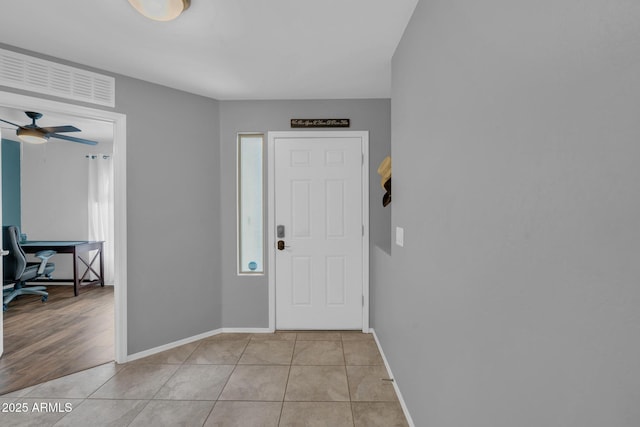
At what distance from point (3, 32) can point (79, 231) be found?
12.8 feet

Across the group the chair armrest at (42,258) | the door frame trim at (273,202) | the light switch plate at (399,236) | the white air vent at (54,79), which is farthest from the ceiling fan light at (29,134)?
the light switch plate at (399,236)

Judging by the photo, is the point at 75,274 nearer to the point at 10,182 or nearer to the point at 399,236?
the point at 10,182

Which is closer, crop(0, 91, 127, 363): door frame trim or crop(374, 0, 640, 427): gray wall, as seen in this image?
crop(374, 0, 640, 427): gray wall

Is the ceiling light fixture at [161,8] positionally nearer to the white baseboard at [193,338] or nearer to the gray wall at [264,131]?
the gray wall at [264,131]

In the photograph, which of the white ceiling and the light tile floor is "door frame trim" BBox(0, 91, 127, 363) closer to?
the light tile floor

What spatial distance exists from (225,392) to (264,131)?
240 centimetres

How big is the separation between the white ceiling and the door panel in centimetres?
71

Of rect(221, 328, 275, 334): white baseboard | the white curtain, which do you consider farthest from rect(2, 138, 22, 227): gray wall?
rect(221, 328, 275, 334): white baseboard

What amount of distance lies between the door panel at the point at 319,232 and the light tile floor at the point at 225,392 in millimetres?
→ 416

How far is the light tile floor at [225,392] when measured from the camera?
6.03ft

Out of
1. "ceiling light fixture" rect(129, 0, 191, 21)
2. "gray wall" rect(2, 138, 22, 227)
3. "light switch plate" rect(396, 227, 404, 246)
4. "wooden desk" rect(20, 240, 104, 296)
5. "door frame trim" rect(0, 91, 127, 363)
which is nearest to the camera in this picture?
"ceiling light fixture" rect(129, 0, 191, 21)

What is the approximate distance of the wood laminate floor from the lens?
2352mm

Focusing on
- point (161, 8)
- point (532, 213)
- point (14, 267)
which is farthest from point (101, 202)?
point (532, 213)

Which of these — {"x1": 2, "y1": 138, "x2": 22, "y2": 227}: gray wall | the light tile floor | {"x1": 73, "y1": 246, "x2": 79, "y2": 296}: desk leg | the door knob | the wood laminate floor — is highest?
{"x1": 2, "y1": 138, "x2": 22, "y2": 227}: gray wall
